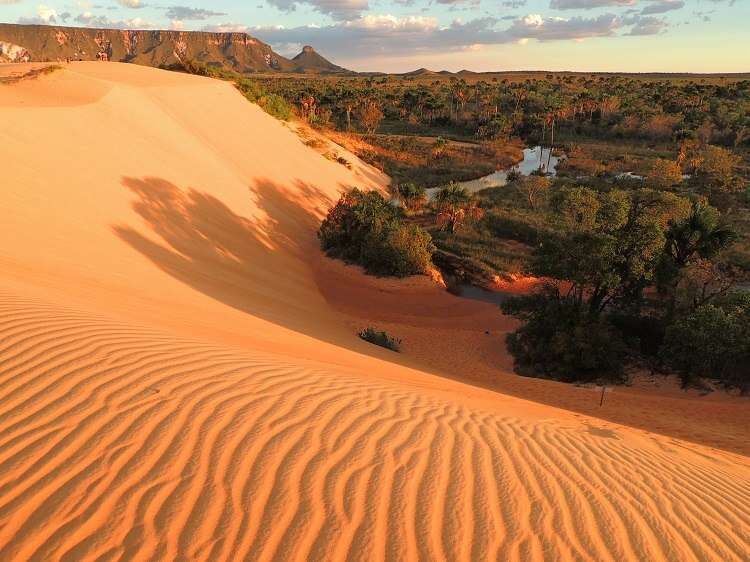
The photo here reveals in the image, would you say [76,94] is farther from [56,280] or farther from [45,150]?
[56,280]

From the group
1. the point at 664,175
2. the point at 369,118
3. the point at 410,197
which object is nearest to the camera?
the point at 410,197

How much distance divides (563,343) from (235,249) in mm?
10713

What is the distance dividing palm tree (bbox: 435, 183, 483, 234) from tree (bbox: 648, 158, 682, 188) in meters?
14.3

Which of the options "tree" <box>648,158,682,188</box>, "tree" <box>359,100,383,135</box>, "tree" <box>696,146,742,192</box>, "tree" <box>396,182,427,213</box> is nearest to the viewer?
"tree" <box>396,182,427,213</box>

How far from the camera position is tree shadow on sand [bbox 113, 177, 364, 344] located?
12.9 meters

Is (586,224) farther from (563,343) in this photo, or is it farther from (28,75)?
(28,75)

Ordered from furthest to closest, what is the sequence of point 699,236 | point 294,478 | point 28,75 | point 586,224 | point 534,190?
point 534,190, point 28,75, point 699,236, point 586,224, point 294,478

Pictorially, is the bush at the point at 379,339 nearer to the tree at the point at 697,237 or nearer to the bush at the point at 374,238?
the bush at the point at 374,238

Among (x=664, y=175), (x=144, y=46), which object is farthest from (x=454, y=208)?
(x=144, y=46)

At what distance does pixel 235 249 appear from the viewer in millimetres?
17281

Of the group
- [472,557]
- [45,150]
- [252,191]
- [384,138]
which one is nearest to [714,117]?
[384,138]

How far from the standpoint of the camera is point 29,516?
9.75 feet

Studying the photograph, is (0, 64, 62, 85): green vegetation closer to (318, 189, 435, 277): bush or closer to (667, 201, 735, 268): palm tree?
(318, 189, 435, 277): bush

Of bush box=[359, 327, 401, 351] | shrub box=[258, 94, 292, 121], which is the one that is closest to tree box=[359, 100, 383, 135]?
shrub box=[258, 94, 292, 121]
